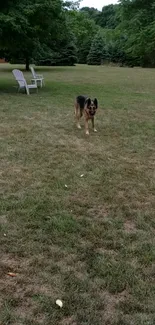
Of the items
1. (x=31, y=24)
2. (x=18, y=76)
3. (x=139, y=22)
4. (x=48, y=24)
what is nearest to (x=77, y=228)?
(x=18, y=76)

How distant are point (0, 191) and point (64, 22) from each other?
10.2 meters

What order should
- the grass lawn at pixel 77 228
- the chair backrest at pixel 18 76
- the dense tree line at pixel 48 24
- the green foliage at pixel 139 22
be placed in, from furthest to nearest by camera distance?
1. the green foliage at pixel 139 22
2. the chair backrest at pixel 18 76
3. the dense tree line at pixel 48 24
4. the grass lawn at pixel 77 228

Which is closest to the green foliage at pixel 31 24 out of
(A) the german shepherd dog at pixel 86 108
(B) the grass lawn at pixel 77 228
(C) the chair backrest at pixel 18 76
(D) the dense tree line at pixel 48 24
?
(D) the dense tree line at pixel 48 24

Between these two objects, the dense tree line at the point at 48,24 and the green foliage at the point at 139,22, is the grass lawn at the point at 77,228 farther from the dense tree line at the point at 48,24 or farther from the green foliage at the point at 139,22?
the green foliage at the point at 139,22

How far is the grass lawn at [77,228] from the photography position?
2055 millimetres

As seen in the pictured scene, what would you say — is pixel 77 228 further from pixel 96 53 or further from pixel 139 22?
pixel 96 53

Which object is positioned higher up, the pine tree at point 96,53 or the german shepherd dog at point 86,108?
the pine tree at point 96,53

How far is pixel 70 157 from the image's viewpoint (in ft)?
16.2

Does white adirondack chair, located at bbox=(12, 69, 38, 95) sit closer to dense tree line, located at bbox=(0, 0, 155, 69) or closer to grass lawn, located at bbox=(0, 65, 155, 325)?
dense tree line, located at bbox=(0, 0, 155, 69)

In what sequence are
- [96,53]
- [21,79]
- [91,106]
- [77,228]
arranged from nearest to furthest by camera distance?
[77,228]
[91,106]
[21,79]
[96,53]

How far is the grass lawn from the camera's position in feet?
6.74

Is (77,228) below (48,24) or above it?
below

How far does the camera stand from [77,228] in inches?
115

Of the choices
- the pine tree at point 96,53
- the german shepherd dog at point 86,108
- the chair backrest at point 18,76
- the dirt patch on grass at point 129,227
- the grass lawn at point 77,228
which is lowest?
the dirt patch on grass at point 129,227
